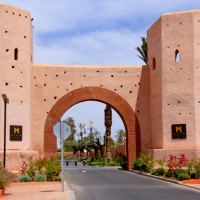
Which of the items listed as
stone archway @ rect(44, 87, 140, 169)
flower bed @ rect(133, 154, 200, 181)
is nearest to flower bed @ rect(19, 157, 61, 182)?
flower bed @ rect(133, 154, 200, 181)

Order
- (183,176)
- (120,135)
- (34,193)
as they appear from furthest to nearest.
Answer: (120,135) → (183,176) → (34,193)

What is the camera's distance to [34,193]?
1327 centimetres

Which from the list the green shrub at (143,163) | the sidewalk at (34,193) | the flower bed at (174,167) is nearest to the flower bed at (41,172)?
the sidewalk at (34,193)

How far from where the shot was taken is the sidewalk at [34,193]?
1210 centimetres

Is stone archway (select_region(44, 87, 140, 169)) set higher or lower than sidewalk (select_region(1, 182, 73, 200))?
higher

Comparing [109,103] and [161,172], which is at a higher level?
[109,103]

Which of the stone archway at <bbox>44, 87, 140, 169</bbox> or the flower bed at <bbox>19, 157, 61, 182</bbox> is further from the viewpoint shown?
the stone archway at <bbox>44, 87, 140, 169</bbox>

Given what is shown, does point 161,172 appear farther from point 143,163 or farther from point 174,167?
point 143,163

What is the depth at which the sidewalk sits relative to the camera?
39.7ft

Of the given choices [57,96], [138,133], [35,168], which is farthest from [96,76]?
[35,168]

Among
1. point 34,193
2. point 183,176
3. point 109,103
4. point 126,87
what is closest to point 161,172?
point 183,176

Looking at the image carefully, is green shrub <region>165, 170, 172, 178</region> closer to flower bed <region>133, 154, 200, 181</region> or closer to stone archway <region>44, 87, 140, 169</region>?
flower bed <region>133, 154, 200, 181</region>

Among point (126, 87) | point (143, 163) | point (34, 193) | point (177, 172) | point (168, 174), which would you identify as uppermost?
point (126, 87)

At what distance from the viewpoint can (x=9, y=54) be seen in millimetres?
21312
